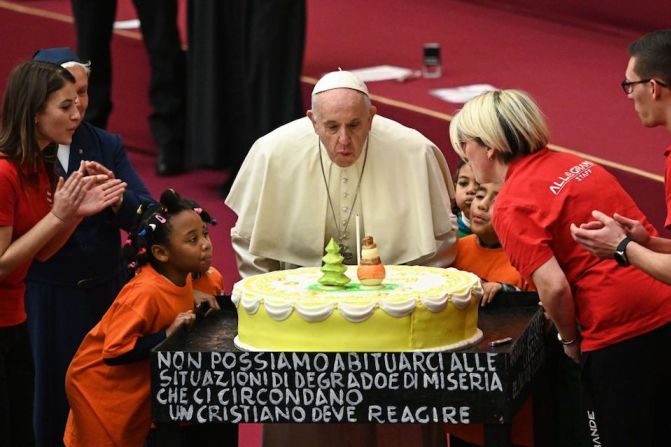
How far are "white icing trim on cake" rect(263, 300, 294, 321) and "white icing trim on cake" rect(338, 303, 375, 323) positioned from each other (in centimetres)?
16

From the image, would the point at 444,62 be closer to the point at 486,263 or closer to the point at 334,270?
the point at 486,263

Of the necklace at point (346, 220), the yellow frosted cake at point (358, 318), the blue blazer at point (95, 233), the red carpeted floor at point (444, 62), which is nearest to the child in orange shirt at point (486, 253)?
the necklace at point (346, 220)

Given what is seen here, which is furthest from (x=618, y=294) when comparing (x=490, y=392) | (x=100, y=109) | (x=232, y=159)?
(x=100, y=109)

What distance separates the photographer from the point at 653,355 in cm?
473

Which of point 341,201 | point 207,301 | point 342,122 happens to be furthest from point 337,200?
point 207,301

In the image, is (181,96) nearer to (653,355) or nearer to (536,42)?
(536,42)

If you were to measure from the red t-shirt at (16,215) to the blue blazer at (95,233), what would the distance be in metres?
0.38

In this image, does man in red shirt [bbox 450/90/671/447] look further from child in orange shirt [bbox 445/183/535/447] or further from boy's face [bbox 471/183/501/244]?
boy's face [bbox 471/183/501/244]

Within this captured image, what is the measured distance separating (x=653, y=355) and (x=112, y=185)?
1.88m

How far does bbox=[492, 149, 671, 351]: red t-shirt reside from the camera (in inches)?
184

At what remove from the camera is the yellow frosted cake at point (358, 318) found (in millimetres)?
4648

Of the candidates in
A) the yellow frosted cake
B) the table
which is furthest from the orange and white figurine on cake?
the table

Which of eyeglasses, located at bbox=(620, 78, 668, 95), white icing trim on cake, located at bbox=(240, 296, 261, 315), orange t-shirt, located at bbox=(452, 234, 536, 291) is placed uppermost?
eyeglasses, located at bbox=(620, 78, 668, 95)

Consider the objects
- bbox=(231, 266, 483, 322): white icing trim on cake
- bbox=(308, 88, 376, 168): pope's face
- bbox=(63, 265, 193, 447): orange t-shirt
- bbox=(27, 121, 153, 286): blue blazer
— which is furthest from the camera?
bbox=(27, 121, 153, 286): blue blazer
